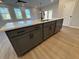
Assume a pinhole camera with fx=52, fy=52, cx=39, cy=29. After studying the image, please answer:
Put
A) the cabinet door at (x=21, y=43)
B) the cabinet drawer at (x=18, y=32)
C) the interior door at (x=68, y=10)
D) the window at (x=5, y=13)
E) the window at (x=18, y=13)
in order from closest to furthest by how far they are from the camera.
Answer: the cabinet drawer at (x=18, y=32)
the cabinet door at (x=21, y=43)
the interior door at (x=68, y=10)
the window at (x=5, y=13)
the window at (x=18, y=13)

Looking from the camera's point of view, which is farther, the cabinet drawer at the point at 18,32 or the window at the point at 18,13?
the window at the point at 18,13

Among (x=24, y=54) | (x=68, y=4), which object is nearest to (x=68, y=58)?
(x=24, y=54)

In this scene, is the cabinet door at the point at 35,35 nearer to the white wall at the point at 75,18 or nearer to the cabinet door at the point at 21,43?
the cabinet door at the point at 21,43

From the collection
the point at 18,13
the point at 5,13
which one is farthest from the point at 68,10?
the point at 5,13

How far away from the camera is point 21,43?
145 cm

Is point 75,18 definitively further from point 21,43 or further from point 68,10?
point 21,43

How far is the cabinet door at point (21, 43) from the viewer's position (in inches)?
52.3

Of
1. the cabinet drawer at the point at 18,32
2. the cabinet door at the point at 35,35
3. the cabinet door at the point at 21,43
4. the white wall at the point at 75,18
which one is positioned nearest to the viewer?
the cabinet drawer at the point at 18,32

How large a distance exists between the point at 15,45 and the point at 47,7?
301 inches

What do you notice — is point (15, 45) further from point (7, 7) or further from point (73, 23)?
point (7, 7)

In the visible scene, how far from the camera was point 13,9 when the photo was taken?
561 centimetres

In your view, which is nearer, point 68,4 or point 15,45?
point 15,45

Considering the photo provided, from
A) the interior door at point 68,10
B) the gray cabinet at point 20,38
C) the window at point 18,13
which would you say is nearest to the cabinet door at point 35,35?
the gray cabinet at point 20,38

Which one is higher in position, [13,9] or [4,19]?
[13,9]
